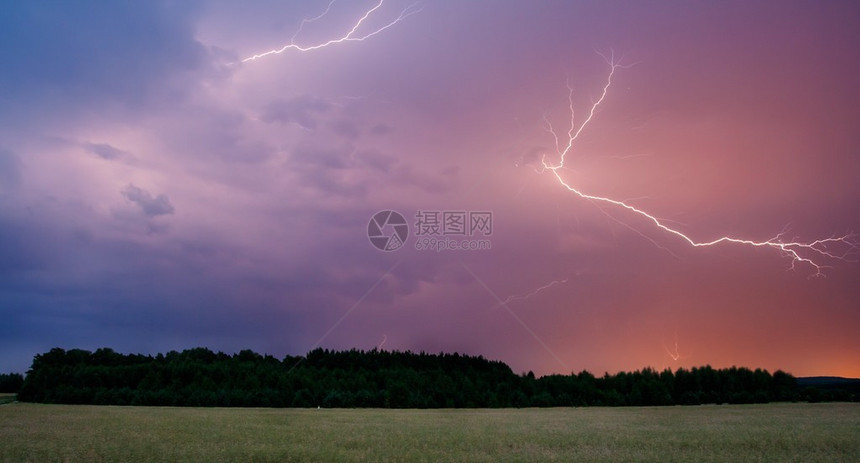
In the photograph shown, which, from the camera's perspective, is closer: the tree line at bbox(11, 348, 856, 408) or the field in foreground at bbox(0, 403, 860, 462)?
the field in foreground at bbox(0, 403, 860, 462)

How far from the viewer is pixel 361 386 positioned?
62.2m

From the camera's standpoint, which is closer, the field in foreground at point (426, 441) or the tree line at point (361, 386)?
the field in foreground at point (426, 441)

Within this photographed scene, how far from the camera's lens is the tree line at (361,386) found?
185 feet

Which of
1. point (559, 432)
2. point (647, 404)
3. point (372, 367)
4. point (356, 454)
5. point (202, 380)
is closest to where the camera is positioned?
point (356, 454)

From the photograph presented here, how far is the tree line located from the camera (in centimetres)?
5653

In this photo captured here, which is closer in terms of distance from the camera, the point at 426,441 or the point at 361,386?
the point at 426,441

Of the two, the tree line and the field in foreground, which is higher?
the tree line

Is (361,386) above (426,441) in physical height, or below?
above

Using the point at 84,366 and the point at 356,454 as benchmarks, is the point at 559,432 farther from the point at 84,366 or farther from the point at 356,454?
the point at 84,366

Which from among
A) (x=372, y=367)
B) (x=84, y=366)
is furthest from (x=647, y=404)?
(x=84, y=366)

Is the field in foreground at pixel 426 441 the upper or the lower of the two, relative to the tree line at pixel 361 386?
lower

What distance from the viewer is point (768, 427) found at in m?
26.7

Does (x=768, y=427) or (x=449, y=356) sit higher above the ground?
(x=449, y=356)

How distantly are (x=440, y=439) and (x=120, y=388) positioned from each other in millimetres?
48862
